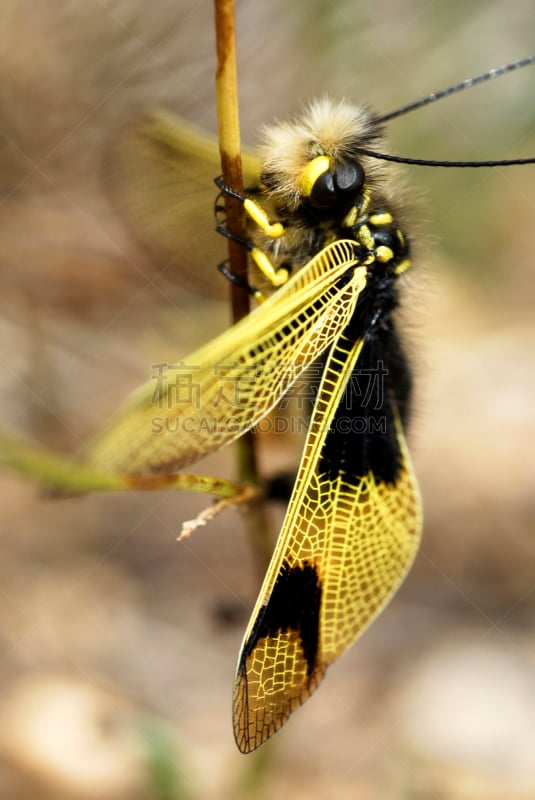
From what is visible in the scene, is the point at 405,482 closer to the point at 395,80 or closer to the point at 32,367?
the point at 32,367

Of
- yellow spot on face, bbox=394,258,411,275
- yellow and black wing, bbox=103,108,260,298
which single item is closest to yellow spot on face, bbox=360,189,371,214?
yellow spot on face, bbox=394,258,411,275

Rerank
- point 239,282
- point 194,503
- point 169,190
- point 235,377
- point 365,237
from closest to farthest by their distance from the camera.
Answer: point 235,377, point 239,282, point 365,237, point 169,190, point 194,503

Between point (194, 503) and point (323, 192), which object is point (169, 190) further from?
point (194, 503)

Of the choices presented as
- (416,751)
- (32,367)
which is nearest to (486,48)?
(32,367)

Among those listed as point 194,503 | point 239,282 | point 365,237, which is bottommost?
point 194,503

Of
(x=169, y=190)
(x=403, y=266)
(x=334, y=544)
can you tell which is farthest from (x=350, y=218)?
(x=334, y=544)

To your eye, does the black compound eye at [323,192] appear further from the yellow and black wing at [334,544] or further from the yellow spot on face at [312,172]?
the yellow and black wing at [334,544]

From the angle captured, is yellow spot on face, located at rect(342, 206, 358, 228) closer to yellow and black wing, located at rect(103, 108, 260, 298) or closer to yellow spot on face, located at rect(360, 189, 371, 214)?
yellow spot on face, located at rect(360, 189, 371, 214)
